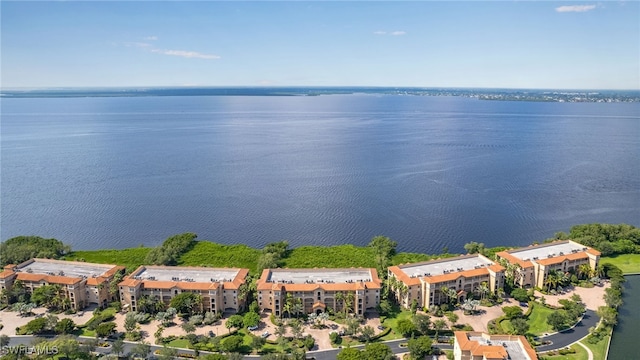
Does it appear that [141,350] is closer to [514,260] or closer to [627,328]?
[514,260]

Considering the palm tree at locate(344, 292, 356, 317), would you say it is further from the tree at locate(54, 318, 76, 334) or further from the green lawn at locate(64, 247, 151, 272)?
the green lawn at locate(64, 247, 151, 272)

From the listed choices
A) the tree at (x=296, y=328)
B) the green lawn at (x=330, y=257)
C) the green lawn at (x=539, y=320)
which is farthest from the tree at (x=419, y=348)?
the green lawn at (x=330, y=257)

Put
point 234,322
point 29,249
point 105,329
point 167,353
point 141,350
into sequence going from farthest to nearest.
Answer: point 29,249
point 234,322
point 105,329
point 141,350
point 167,353

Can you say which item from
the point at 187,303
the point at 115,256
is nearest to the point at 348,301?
the point at 187,303

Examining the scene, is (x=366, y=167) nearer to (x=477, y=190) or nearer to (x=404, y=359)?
(x=477, y=190)

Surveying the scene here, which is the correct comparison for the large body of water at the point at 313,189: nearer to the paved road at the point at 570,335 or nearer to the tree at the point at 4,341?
Answer: the paved road at the point at 570,335

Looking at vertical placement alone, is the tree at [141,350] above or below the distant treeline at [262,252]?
below

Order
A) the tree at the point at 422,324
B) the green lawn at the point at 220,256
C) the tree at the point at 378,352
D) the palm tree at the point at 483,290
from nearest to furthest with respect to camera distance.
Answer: the tree at the point at 378,352
the tree at the point at 422,324
the palm tree at the point at 483,290
the green lawn at the point at 220,256
